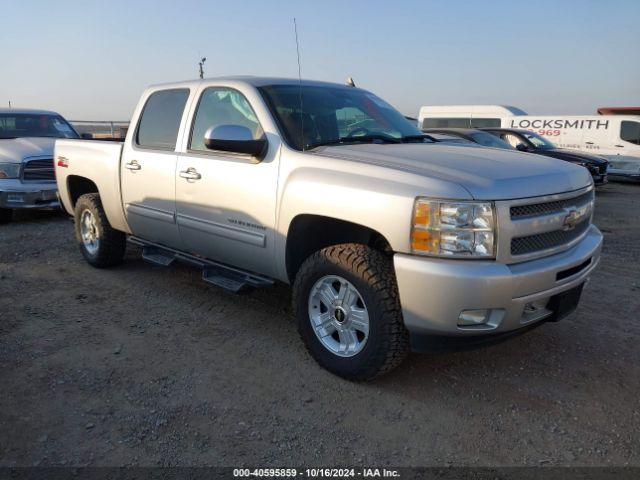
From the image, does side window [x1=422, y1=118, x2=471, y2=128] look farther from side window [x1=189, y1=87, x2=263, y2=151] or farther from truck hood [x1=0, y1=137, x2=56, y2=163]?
side window [x1=189, y1=87, x2=263, y2=151]

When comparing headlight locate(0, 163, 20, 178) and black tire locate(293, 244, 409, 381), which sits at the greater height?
headlight locate(0, 163, 20, 178)

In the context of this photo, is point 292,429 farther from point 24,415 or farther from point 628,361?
point 628,361

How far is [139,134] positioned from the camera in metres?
4.66

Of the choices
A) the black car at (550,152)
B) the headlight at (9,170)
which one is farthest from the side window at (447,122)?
the headlight at (9,170)

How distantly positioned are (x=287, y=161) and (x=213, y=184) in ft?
2.39

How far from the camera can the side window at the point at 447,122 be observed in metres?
18.9

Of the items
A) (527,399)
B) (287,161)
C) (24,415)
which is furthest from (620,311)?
(24,415)

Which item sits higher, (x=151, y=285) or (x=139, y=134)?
(x=139, y=134)

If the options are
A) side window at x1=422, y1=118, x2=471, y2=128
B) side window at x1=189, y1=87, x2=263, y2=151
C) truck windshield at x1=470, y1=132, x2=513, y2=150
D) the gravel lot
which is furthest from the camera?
side window at x1=422, y1=118, x2=471, y2=128

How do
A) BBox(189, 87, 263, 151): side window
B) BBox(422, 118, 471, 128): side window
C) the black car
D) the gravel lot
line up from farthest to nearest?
BBox(422, 118, 471, 128): side window < the black car < BBox(189, 87, 263, 151): side window < the gravel lot

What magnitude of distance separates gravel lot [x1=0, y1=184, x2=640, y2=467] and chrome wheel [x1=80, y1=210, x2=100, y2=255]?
92cm

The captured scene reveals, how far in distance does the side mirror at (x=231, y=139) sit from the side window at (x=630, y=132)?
49.3 feet

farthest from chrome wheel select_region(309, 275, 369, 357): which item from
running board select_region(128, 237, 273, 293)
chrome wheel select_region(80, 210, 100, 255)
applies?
chrome wheel select_region(80, 210, 100, 255)

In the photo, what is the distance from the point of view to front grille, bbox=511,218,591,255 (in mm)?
2711
